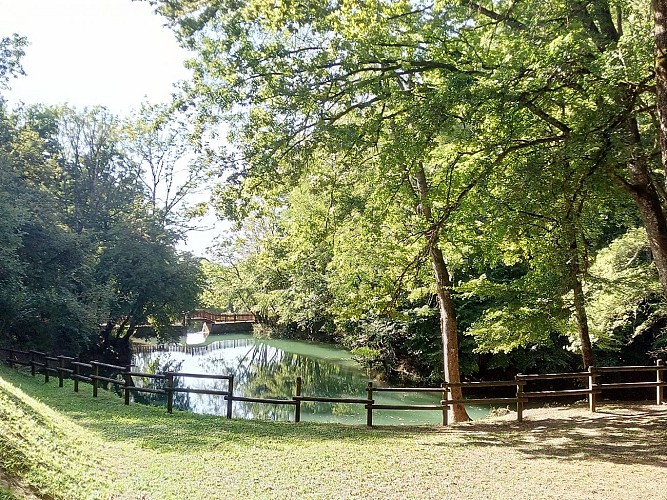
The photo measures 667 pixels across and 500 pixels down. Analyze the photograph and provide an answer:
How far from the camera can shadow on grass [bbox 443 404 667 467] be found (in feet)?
27.0

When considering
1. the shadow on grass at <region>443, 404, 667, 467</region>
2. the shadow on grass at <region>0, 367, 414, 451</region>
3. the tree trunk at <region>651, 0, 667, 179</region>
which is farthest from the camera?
the shadow on grass at <region>0, 367, 414, 451</region>

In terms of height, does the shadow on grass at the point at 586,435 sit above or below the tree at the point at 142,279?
below

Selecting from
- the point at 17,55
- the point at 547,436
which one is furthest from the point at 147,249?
the point at 547,436

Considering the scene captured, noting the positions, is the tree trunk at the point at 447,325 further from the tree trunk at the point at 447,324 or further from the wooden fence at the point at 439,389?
the wooden fence at the point at 439,389

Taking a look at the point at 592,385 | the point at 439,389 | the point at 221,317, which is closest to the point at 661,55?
the point at 439,389

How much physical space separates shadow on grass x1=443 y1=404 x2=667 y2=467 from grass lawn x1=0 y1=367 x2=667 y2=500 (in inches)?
1.3

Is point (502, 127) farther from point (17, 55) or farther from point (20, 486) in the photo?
point (17, 55)

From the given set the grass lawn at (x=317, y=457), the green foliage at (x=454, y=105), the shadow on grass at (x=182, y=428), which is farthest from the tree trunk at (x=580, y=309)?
the shadow on grass at (x=182, y=428)

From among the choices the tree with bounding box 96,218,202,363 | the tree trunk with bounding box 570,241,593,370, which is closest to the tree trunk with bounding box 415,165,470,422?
the tree trunk with bounding box 570,241,593,370

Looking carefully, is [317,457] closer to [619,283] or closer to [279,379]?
[619,283]

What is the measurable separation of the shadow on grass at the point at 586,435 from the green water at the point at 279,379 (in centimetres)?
516

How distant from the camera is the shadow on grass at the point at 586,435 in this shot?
27.0 feet

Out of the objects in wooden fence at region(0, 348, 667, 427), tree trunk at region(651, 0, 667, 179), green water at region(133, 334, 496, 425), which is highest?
tree trunk at region(651, 0, 667, 179)

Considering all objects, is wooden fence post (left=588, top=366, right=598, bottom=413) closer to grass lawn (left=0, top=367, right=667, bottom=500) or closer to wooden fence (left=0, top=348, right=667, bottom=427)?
wooden fence (left=0, top=348, right=667, bottom=427)
